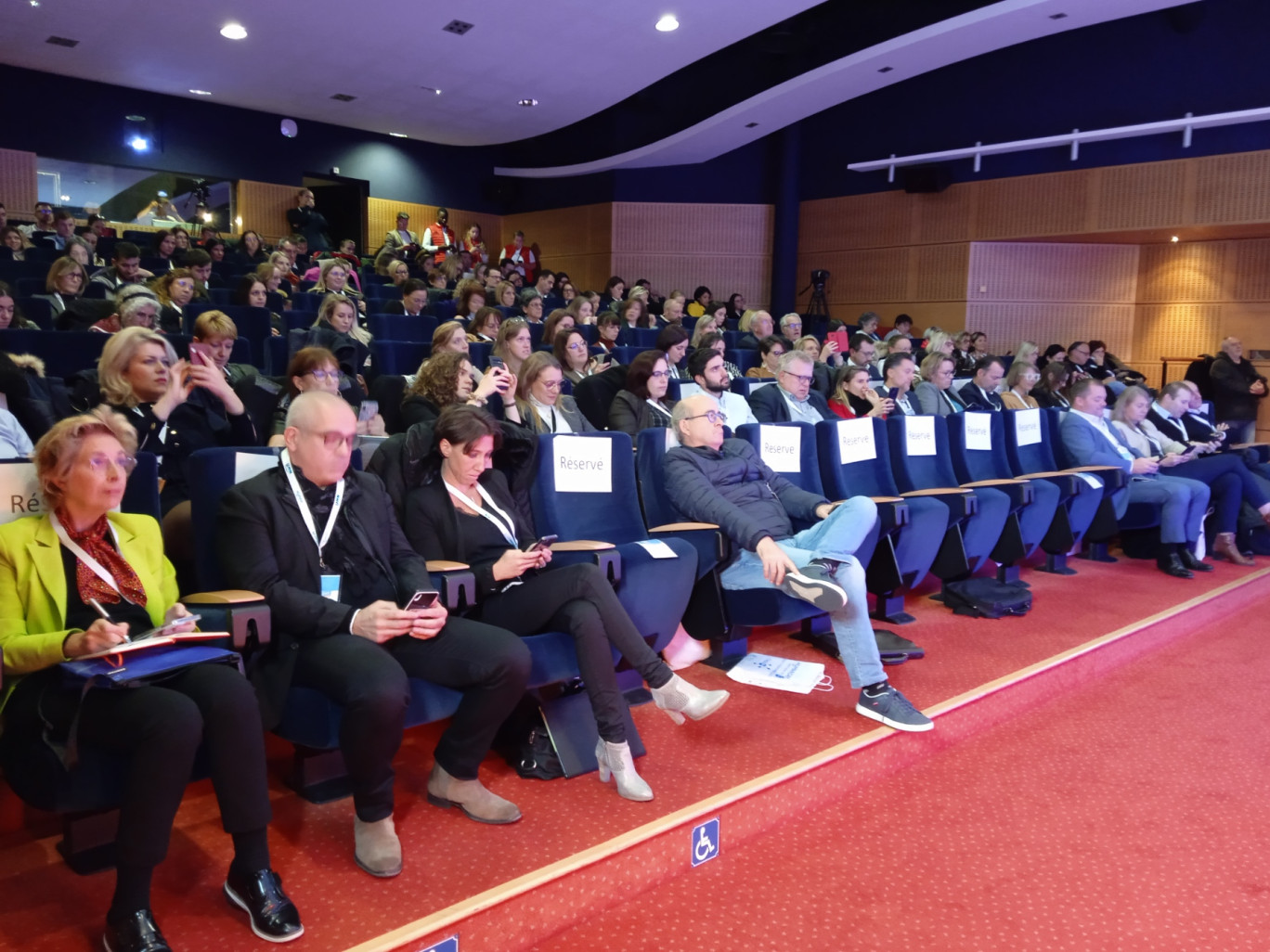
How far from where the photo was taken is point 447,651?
1.77 metres

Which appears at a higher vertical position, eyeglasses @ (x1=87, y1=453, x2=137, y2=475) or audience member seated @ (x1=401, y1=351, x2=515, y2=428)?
audience member seated @ (x1=401, y1=351, x2=515, y2=428)

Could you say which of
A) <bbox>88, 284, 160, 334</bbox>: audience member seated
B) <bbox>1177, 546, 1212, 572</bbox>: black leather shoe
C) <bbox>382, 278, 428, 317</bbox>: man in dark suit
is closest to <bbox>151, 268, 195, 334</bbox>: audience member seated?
<bbox>88, 284, 160, 334</bbox>: audience member seated

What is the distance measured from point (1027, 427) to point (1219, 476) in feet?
3.44

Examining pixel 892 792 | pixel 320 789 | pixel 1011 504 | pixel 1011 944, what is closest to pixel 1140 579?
pixel 1011 504

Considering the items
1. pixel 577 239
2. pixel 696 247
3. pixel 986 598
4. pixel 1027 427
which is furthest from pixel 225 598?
pixel 577 239

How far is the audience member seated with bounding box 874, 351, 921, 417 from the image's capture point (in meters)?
4.52

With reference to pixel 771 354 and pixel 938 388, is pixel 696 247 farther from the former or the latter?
pixel 938 388

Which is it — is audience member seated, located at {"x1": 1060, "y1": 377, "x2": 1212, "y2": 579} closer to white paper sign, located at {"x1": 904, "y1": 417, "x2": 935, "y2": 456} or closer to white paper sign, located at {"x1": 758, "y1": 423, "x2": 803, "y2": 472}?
white paper sign, located at {"x1": 904, "y1": 417, "x2": 935, "y2": 456}

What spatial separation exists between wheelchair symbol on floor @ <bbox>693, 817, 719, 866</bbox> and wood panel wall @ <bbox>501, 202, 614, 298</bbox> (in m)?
9.72

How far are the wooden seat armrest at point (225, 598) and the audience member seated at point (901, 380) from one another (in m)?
3.41

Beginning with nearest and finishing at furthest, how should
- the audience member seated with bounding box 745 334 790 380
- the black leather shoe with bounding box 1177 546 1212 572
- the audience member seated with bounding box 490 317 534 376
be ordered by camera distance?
the audience member seated with bounding box 490 317 534 376
the black leather shoe with bounding box 1177 546 1212 572
the audience member seated with bounding box 745 334 790 380

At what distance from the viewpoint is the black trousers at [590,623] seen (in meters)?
1.92

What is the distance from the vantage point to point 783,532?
273 centimetres

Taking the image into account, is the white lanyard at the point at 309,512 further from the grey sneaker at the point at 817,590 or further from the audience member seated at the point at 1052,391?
the audience member seated at the point at 1052,391
